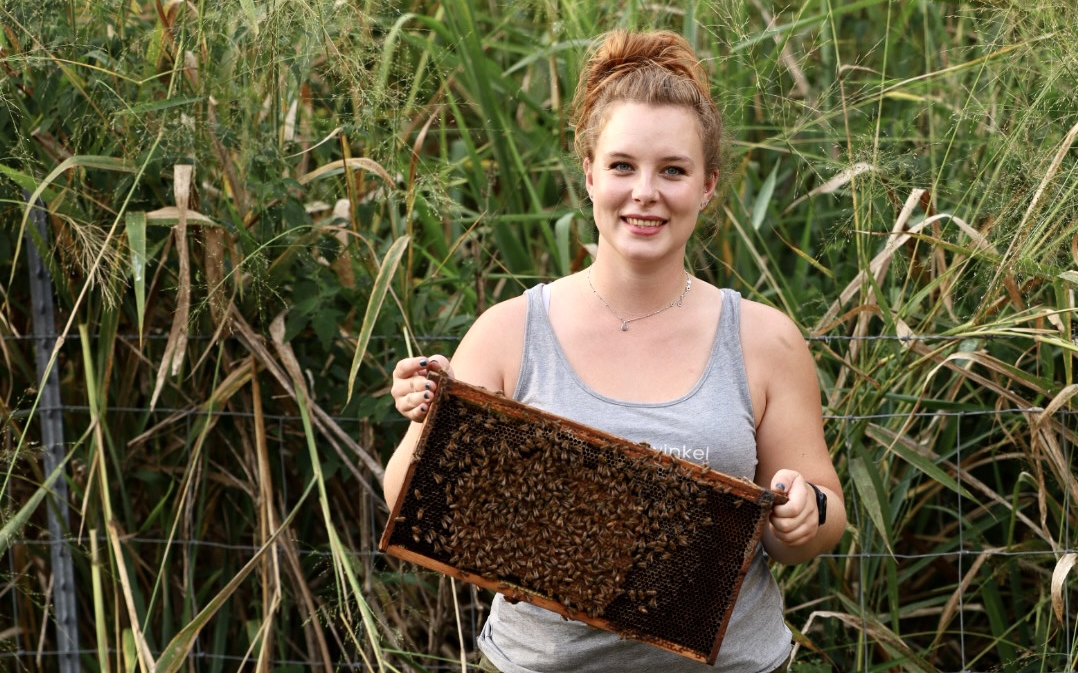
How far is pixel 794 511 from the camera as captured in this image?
6.64 feet

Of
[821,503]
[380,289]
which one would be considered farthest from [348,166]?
[821,503]

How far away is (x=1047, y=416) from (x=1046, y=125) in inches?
30.7

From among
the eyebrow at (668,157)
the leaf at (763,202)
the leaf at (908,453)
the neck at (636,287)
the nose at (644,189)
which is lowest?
the leaf at (908,453)

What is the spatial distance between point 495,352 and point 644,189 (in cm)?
44

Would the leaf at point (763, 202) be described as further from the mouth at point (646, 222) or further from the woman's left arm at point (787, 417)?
the mouth at point (646, 222)

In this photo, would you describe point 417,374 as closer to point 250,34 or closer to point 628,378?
point 628,378

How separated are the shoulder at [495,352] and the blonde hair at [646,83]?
1.28 feet

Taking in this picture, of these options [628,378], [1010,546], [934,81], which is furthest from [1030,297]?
[628,378]

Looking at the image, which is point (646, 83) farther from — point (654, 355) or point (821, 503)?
point (821, 503)

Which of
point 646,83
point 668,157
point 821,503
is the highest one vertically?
point 646,83

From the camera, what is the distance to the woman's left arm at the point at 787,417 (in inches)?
87.9

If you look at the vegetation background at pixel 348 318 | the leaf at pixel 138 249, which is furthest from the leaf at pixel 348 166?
the leaf at pixel 138 249

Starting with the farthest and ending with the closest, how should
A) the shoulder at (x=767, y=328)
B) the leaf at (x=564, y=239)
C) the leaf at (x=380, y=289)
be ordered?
the leaf at (x=564, y=239) → the leaf at (x=380, y=289) → the shoulder at (x=767, y=328)

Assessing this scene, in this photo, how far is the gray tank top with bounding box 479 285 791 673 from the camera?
2152 mm
